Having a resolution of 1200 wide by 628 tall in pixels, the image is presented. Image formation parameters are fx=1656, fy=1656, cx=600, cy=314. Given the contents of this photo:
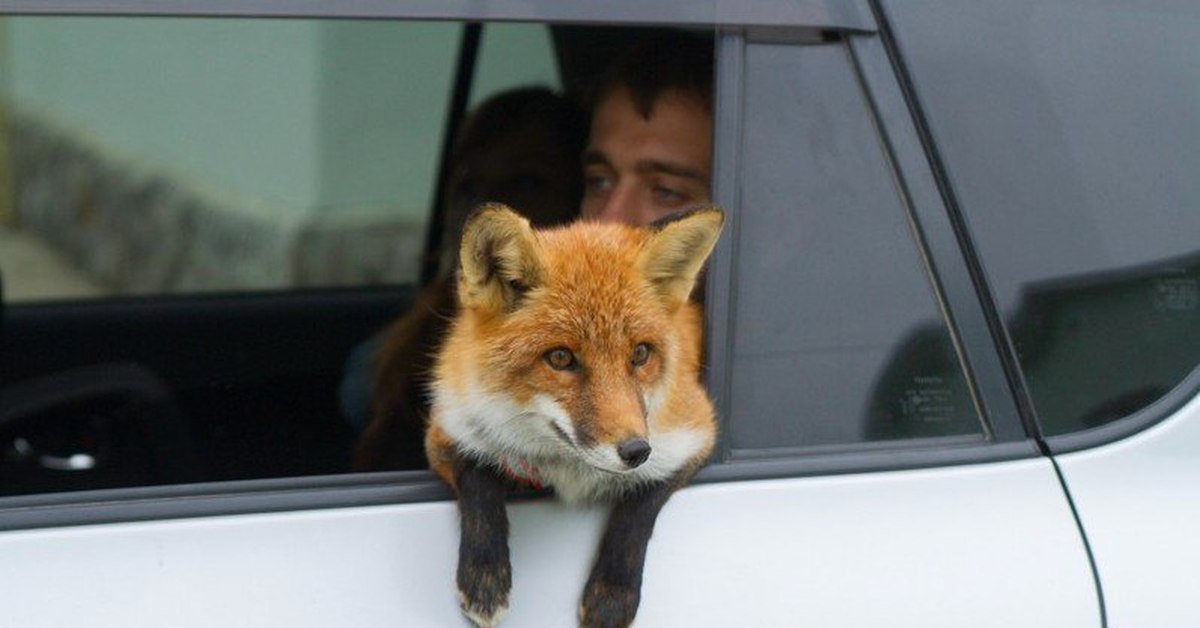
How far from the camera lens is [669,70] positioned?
3.34m

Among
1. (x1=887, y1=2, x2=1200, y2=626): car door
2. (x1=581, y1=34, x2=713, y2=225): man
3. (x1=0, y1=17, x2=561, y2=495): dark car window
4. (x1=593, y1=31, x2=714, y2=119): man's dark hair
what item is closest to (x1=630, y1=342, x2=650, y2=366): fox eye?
(x1=887, y1=2, x2=1200, y2=626): car door

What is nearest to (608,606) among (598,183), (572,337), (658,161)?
(572,337)

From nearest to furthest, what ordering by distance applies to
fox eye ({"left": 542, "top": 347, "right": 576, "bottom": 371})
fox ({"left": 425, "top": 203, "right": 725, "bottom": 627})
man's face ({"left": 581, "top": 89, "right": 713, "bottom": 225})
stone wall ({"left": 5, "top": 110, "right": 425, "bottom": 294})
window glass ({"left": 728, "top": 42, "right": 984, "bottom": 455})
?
fox ({"left": 425, "top": 203, "right": 725, "bottom": 627}), fox eye ({"left": 542, "top": 347, "right": 576, "bottom": 371}), window glass ({"left": 728, "top": 42, "right": 984, "bottom": 455}), man's face ({"left": 581, "top": 89, "right": 713, "bottom": 225}), stone wall ({"left": 5, "top": 110, "right": 425, "bottom": 294})

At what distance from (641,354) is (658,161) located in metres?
0.86

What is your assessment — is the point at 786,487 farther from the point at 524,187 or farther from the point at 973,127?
the point at 524,187

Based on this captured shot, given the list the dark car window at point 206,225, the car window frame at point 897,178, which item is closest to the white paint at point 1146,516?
the car window frame at point 897,178

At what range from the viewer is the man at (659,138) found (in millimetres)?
3262

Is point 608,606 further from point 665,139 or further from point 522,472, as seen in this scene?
point 665,139

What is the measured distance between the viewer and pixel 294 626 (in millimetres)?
2213

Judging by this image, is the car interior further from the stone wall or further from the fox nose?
the fox nose

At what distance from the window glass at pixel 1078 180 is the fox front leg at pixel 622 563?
0.64 m

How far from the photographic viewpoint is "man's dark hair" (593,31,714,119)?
3.30m

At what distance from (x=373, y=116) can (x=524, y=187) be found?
180 inches

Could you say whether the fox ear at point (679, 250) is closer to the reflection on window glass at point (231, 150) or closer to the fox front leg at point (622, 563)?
the fox front leg at point (622, 563)
